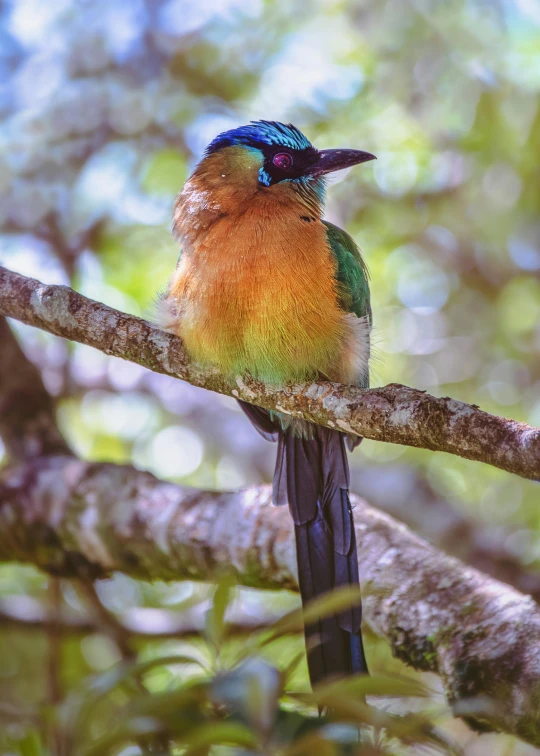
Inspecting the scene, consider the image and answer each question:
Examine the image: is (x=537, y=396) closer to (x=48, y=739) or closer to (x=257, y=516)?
(x=257, y=516)

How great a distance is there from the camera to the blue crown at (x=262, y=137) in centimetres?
345

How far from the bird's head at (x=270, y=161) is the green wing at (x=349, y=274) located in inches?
8.4

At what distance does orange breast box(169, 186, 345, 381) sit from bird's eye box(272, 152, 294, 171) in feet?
1.26

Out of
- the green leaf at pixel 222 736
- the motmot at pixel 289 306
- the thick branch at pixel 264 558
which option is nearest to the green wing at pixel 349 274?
the motmot at pixel 289 306

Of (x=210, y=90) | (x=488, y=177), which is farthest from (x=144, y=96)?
(x=488, y=177)

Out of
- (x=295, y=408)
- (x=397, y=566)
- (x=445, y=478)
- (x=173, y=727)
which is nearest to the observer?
(x=173, y=727)

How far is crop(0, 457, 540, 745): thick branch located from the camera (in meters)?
2.63

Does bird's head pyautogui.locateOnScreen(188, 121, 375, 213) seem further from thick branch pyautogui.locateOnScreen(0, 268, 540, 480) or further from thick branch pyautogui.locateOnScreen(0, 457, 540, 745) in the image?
thick branch pyautogui.locateOnScreen(0, 457, 540, 745)

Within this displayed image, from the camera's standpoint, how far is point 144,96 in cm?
578

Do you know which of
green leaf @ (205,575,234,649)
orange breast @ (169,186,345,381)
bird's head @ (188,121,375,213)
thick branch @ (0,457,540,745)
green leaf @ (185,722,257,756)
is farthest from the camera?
bird's head @ (188,121,375,213)

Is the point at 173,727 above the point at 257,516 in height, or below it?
below

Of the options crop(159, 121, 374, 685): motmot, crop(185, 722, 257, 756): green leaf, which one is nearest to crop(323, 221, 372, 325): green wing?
crop(159, 121, 374, 685): motmot

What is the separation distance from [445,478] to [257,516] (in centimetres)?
383

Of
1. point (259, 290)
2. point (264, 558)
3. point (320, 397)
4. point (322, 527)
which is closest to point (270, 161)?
point (259, 290)
